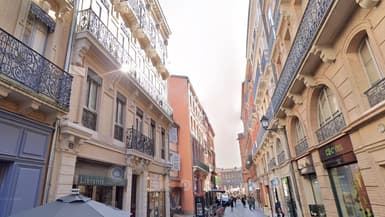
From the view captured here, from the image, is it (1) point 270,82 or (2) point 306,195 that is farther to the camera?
(1) point 270,82

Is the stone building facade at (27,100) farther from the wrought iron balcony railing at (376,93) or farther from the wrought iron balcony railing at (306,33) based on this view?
the wrought iron balcony railing at (376,93)

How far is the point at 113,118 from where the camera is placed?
917 cm

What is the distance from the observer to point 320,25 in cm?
542

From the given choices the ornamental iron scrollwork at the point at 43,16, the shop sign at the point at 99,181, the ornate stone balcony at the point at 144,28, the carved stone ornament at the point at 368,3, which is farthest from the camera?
the ornate stone balcony at the point at 144,28

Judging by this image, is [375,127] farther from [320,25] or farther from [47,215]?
[47,215]

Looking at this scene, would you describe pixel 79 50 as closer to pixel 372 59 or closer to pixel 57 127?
pixel 57 127

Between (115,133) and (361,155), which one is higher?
(115,133)

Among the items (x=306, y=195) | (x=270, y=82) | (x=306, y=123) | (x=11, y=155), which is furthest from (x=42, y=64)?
(x=270, y=82)

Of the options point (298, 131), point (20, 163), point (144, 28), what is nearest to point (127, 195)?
point (20, 163)

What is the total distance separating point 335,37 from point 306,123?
12.8 feet

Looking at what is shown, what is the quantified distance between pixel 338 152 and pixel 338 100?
1.52 m

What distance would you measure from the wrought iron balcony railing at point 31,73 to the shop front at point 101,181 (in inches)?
95.8

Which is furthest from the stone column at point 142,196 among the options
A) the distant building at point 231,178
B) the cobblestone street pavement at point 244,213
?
the distant building at point 231,178

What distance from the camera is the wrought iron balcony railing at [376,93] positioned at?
13.7 ft
